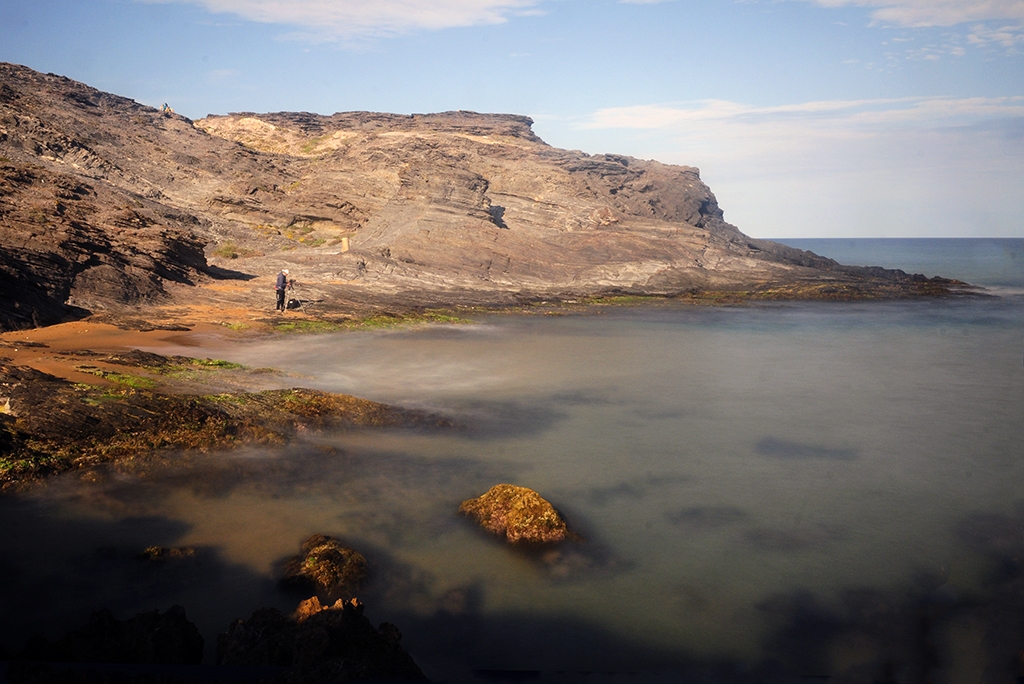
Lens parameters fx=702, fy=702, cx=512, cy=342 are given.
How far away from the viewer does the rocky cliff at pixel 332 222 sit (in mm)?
28312

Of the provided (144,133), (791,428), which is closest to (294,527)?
(791,428)

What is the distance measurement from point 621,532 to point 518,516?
1.54 m

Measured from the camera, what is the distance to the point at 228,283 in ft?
107

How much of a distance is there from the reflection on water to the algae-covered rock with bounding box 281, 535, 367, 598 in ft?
0.76

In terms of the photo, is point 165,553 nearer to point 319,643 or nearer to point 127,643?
point 127,643

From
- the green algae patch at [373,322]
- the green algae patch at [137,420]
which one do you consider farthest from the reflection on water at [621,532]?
the green algae patch at [373,322]

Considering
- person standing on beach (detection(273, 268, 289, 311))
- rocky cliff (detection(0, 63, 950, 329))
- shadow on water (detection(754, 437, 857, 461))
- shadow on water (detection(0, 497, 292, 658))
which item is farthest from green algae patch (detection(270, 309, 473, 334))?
shadow on water (detection(754, 437, 857, 461))

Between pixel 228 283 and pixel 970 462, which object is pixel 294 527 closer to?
pixel 970 462

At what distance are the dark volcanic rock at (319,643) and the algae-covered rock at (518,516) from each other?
3087 millimetres

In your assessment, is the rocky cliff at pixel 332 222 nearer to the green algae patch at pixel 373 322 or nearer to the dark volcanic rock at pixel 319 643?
the green algae patch at pixel 373 322

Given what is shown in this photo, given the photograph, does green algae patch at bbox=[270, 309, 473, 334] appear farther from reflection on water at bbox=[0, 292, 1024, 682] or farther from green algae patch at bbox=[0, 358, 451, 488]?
green algae patch at bbox=[0, 358, 451, 488]

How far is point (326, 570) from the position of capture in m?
7.90

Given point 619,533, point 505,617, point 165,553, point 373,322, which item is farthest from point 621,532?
point 373,322

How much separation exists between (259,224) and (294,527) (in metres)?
42.7
